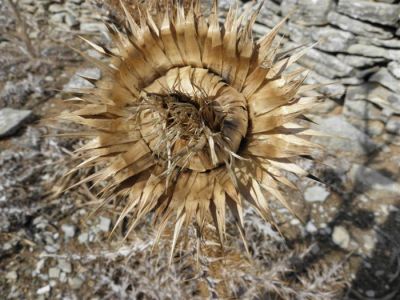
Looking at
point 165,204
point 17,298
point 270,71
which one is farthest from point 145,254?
point 270,71

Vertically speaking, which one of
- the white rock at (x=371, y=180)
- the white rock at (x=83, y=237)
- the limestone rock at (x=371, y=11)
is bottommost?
the white rock at (x=371, y=180)

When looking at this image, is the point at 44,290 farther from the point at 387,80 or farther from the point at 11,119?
the point at 387,80

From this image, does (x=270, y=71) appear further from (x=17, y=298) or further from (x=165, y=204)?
(x=17, y=298)

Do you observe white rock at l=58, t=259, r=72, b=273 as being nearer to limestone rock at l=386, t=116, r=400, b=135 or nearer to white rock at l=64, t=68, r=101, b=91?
white rock at l=64, t=68, r=101, b=91

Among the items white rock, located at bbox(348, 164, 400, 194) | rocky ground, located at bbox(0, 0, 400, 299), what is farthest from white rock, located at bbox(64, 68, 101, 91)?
white rock, located at bbox(348, 164, 400, 194)

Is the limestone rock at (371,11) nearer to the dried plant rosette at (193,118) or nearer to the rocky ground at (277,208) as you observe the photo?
the rocky ground at (277,208)

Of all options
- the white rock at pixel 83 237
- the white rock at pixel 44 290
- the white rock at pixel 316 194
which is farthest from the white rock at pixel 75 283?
the white rock at pixel 316 194
